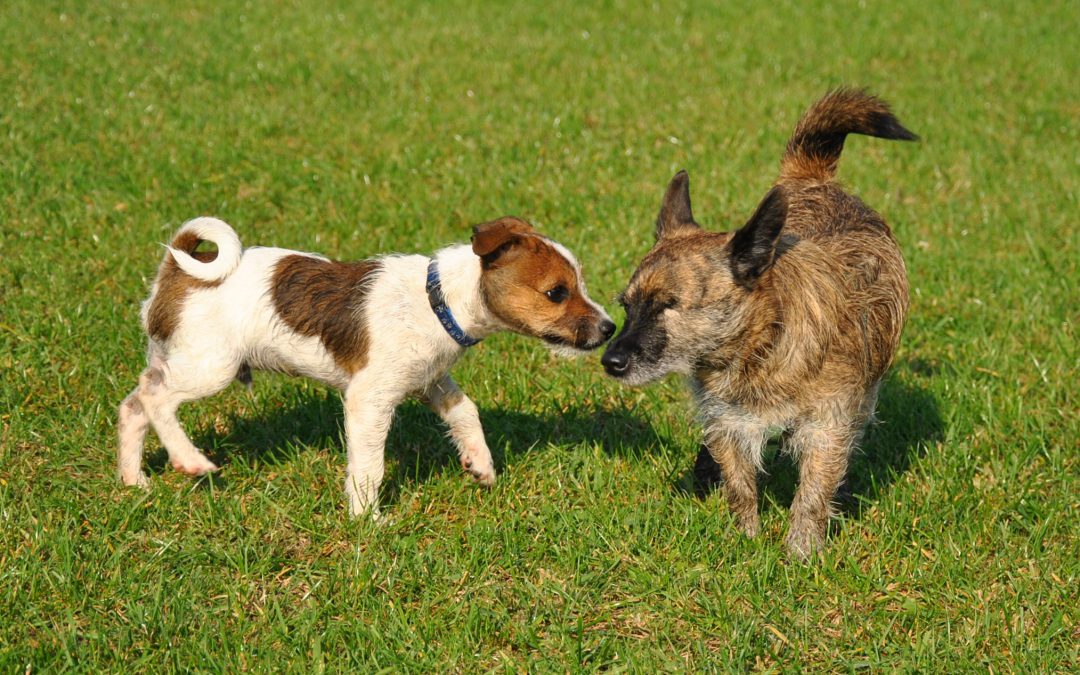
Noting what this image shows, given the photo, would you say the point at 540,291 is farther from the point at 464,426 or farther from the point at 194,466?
the point at 194,466

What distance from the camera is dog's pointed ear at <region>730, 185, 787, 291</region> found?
16.0 feet

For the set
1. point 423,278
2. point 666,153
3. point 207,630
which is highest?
point 423,278

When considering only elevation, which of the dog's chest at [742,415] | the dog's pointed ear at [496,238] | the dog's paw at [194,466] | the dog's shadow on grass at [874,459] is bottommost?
the dog's shadow on grass at [874,459]

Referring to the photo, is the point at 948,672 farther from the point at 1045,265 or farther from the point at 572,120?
the point at 572,120

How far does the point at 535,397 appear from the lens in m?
7.00

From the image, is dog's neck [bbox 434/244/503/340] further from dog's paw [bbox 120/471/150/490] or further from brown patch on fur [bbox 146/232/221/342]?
dog's paw [bbox 120/471/150/490]

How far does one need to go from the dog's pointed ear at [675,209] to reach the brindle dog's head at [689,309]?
1.23 feet

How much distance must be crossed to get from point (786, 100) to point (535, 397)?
7.03 metres

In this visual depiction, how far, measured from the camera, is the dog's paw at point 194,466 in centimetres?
561

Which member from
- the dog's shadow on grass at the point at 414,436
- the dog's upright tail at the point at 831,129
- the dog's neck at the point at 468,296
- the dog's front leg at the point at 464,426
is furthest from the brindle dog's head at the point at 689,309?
the dog's upright tail at the point at 831,129

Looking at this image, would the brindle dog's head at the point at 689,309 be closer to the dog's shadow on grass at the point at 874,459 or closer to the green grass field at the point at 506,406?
the green grass field at the point at 506,406

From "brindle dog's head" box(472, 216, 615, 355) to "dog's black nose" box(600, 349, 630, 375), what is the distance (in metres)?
0.37

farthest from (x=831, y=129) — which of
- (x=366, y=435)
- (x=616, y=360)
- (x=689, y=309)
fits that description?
(x=366, y=435)

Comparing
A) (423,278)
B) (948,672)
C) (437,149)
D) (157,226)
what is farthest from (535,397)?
(437,149)
